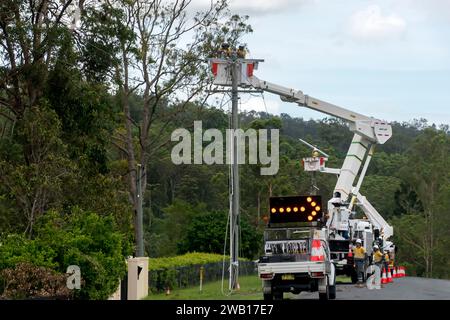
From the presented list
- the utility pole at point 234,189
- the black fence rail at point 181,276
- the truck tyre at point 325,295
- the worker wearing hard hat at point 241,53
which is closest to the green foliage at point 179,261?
the black fence rail at point 181,276

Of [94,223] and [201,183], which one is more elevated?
[201,183]

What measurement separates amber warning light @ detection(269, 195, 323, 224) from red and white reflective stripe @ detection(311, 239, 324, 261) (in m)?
1.77

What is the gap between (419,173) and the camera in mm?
89062

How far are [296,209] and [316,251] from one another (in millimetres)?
2417

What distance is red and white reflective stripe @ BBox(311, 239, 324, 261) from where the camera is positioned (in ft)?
89.2

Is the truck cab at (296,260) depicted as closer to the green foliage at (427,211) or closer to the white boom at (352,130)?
the white boom at (352,130)

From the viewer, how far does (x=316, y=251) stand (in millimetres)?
27375

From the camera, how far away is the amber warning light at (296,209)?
95.9ft

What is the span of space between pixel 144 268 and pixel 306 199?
27.6 feet

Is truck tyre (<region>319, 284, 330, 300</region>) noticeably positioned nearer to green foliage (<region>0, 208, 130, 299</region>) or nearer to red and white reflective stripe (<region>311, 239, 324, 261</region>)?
red and white reflective stripe (<region>311, 239, 324, 261</region>)

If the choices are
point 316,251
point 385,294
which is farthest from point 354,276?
point 316,251

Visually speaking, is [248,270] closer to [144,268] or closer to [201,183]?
[144,268]
